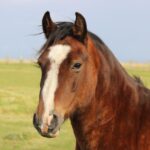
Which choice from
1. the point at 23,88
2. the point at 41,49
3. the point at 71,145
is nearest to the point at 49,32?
the point at 41,49

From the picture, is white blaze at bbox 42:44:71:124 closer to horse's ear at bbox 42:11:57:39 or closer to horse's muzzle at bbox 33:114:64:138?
horse's muzzle at bbox 33:114:64:138

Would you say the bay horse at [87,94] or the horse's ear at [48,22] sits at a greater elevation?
the horse's ear at [48,22]

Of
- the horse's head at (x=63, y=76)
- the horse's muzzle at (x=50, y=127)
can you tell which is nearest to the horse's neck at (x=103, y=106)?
the horse's head at (x=63, y=76)

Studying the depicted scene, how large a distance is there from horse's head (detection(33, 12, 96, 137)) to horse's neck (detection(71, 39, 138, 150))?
167 millimetres

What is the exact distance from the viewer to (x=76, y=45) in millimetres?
4770

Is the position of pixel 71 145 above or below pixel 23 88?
above

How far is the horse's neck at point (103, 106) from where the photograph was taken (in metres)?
4.96

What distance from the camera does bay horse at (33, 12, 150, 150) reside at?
4.54 meters

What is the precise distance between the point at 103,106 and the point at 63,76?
663 millimetres

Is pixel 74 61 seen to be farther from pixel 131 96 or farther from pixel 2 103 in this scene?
pixel 2 103

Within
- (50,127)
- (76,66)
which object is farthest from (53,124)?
(76,66)

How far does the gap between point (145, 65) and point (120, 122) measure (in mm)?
43585

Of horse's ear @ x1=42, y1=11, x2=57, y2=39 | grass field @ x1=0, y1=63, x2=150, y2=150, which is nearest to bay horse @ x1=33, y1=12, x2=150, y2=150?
horse's ear @ x1=42, y1=11, x2=57, y2=39

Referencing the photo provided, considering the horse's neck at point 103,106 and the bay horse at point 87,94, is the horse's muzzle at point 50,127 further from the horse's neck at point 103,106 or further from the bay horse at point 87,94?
the horse's neck at point 103,106
